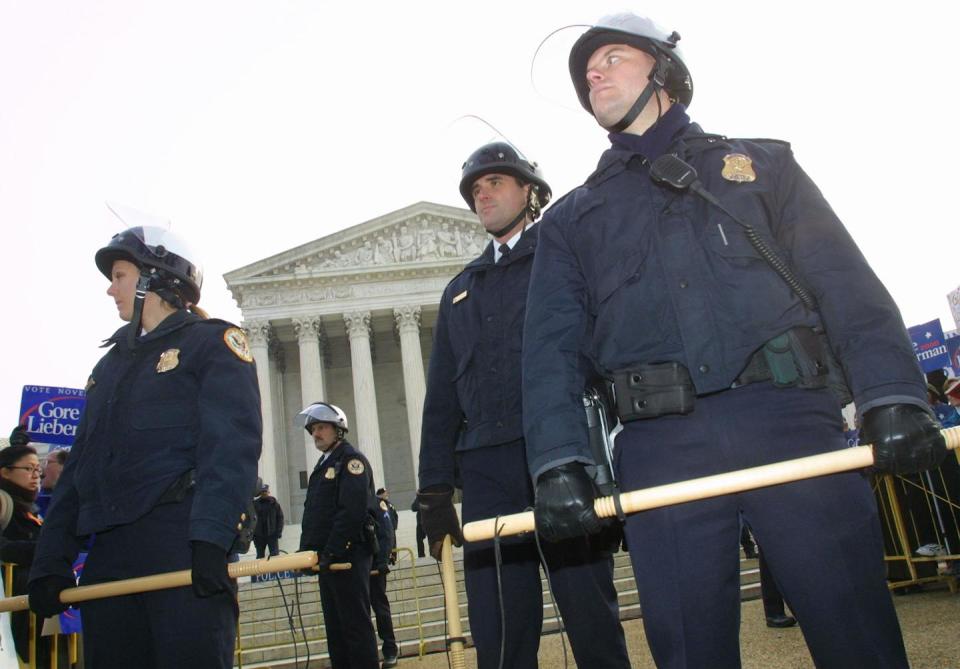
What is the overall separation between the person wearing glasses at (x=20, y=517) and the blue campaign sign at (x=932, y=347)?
14669mm

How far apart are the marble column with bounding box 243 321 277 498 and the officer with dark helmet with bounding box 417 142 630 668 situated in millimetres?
32753

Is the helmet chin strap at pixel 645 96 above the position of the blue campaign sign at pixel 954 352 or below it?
below

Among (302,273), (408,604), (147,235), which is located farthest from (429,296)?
(147,235)

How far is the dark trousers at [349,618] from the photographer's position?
22.3ft

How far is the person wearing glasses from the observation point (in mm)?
5902

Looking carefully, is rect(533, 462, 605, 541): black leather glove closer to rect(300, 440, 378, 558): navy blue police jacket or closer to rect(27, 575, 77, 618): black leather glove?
rect(27, 575, 77, 618): black leather glove

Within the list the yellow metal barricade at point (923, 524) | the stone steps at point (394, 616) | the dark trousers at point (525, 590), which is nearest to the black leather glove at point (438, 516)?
the dark trousers at point (525, 590)

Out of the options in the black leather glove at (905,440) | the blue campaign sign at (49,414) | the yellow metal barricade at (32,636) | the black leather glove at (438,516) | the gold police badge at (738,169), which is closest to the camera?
the black leather glove at (905,440)

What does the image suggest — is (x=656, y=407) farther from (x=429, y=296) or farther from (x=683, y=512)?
(x=429, y=296)

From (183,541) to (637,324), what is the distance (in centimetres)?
226

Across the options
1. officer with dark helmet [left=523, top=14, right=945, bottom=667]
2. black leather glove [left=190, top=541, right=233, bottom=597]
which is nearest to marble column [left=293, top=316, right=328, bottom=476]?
black leather glove [left=190, top=541, right=233, bottom=597]

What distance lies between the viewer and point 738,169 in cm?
257

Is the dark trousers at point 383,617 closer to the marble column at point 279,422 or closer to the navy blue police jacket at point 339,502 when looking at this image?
the navy blue police jacket at point 339,502

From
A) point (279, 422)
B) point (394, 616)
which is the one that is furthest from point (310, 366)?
point (394, 616)
